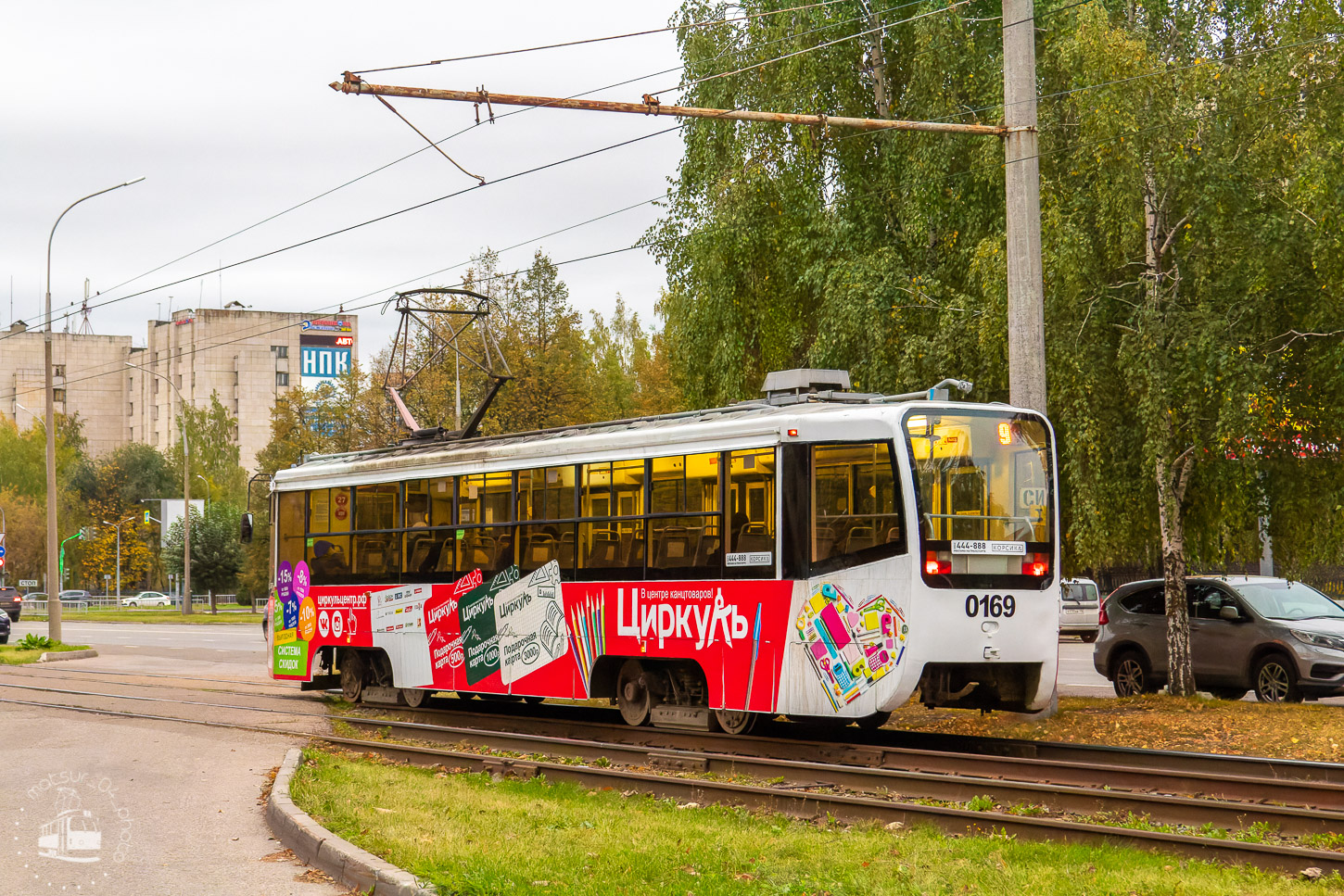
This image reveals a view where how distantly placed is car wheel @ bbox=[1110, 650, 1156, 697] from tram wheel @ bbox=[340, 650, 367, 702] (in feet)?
32.6

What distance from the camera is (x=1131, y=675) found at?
17.6 meters

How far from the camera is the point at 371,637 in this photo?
17266 millimetres

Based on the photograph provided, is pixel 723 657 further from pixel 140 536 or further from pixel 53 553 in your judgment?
pixel 140 536

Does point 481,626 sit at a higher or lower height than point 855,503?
lower

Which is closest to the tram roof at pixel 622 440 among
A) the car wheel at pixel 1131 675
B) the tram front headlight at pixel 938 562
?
the tram front headlight at pixel 938 562

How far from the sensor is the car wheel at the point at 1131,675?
17.4m

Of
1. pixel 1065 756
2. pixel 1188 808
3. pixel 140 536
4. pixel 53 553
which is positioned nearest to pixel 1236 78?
pixel 1065 756

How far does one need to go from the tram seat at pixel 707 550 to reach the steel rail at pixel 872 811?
2.22 meters

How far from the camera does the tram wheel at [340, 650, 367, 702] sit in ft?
59.1

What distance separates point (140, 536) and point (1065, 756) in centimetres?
9389

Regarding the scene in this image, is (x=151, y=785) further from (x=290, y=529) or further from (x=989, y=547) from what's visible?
(x=290, y=529)

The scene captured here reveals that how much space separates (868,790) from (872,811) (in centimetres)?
119

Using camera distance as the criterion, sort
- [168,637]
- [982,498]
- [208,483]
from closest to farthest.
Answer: [982,498] < [168,637] < [208,483]

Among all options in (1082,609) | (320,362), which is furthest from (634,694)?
(320,362)
